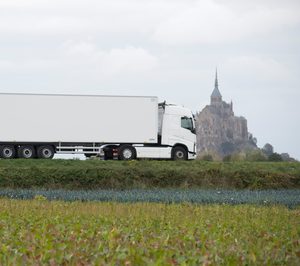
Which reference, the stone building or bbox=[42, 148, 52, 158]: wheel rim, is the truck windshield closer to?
bbox=[42, 148, 52, 158]: wheel rim

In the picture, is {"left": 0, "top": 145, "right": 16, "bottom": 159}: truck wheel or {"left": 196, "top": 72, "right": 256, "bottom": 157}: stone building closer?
{"left": 0, "top": 145, "right": 16, "bottom": 159}: truck wheel

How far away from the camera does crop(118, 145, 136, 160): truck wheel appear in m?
43.2

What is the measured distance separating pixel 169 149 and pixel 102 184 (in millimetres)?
9417

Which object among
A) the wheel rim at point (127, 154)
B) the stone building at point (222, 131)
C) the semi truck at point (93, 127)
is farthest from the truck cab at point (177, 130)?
the stone building at point (222, 131)

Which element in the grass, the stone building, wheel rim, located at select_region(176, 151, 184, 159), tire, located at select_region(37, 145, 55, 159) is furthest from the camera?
the stone building

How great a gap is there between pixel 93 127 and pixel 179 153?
190 inches

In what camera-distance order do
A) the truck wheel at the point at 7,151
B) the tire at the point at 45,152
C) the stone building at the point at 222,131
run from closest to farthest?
the truck wheel at the point at 7,151
the tire at the point at 45,152
the stone building at the point at 222,131

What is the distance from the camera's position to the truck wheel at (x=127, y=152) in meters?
43.2

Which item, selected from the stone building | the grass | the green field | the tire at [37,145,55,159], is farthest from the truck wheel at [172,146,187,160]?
the stone building

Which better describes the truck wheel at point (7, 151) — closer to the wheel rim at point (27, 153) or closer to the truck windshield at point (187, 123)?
the wheel rim at point (27, 153)

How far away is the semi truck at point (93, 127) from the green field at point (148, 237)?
22683mm

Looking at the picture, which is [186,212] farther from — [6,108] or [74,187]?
[6,108]

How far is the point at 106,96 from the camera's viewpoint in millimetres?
43719

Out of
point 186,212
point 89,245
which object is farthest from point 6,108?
point 89,245
